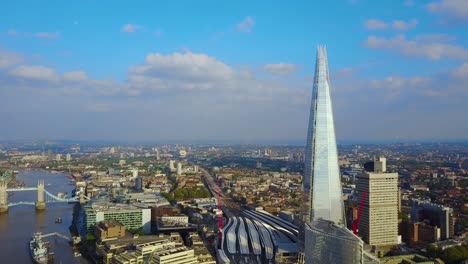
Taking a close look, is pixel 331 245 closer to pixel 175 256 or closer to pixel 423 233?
pixel 175 256

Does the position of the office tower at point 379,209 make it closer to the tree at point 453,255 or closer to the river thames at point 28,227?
the tree at point 453,255

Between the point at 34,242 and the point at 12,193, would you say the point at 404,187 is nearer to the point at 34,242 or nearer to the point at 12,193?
the point at 34,242

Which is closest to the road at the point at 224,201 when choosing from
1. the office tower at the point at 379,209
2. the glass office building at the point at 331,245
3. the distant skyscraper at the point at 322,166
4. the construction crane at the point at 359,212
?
the construction crane at the point at 359,212

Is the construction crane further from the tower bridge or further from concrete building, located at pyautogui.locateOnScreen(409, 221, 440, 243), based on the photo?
the tower bridge

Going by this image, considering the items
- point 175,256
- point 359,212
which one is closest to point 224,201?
point 359,212

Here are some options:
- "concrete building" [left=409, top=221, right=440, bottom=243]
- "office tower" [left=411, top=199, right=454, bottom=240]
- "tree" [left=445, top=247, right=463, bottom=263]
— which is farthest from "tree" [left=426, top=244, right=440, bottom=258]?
"office tower" [left=411, top=199, right=454, bottom=240]

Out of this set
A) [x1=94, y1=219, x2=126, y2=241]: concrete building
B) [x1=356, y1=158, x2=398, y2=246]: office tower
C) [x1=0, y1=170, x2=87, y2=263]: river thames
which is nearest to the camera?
[x1=0, y1=170, x2=87, y2=263]: river thames
